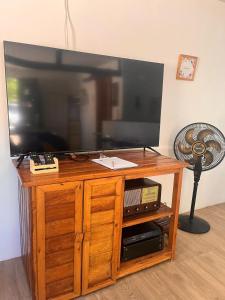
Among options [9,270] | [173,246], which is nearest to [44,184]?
[9,270]

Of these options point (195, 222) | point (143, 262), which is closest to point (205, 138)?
point (195, 222)

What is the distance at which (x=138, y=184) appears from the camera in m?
1.78

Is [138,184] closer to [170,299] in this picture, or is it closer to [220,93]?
[170,299]

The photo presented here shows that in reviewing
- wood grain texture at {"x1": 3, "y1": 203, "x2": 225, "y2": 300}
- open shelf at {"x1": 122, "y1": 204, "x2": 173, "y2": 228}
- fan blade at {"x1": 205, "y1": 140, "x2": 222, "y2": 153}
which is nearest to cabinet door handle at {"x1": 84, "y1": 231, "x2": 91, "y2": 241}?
open shelf at {"x1": 122, "y1": 204, "x2": 173, "y2": 228}

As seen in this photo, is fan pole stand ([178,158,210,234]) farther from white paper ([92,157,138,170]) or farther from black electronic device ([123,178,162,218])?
white paper ([92,157,138,170])

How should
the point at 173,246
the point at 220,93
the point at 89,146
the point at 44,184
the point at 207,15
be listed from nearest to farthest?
the point at 44,184 → the point at 89,146 → the point at 173,246 → the point at 207,15 → the point at 220,93

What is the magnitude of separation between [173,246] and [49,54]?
1748mm

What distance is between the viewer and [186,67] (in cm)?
237

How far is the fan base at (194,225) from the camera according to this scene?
2391 millimetres

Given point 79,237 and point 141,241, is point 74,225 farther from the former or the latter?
point 141,241

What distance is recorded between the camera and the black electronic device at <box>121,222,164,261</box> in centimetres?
175

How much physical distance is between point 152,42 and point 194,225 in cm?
188

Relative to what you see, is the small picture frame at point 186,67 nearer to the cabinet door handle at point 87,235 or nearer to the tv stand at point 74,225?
the tv stand at point 74,225

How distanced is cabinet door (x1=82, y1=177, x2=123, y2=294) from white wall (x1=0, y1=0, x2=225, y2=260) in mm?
Answer: 718
